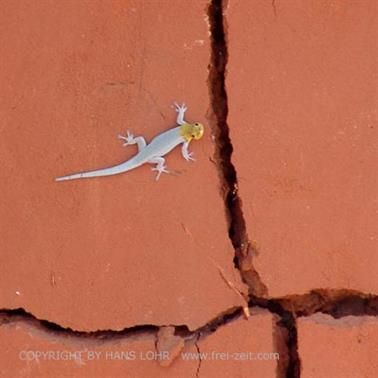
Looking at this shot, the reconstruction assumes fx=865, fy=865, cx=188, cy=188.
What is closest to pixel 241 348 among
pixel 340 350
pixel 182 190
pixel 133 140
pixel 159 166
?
pixel 340 350

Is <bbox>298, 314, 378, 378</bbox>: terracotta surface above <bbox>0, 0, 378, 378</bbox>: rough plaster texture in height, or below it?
below

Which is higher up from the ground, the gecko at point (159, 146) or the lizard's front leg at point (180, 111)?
the lizard's front leg at point (180, 111)

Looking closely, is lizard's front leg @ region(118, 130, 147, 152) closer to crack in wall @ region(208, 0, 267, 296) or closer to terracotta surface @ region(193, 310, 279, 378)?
crack in wall @ region(208, 0, 267, 296)

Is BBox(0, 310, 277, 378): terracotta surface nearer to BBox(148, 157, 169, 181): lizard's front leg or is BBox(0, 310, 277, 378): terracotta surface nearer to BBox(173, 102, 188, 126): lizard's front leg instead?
BBox(148, 157, 169, 181): lizard's front leg

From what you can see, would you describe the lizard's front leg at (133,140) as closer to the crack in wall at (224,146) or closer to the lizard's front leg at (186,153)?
the lizard's front leg at (186,153)

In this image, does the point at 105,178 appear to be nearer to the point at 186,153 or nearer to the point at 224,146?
the point at 186,153

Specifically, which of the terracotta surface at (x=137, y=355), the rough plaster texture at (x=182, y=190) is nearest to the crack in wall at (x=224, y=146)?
the rough plaster texture at (x=182, y=190)

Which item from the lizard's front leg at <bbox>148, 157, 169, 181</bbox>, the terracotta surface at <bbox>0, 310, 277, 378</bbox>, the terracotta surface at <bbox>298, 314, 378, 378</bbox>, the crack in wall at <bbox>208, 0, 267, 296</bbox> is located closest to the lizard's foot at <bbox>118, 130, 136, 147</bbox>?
the lizard's front leg at <bbox>148, 157, 169, 181</bbox>
